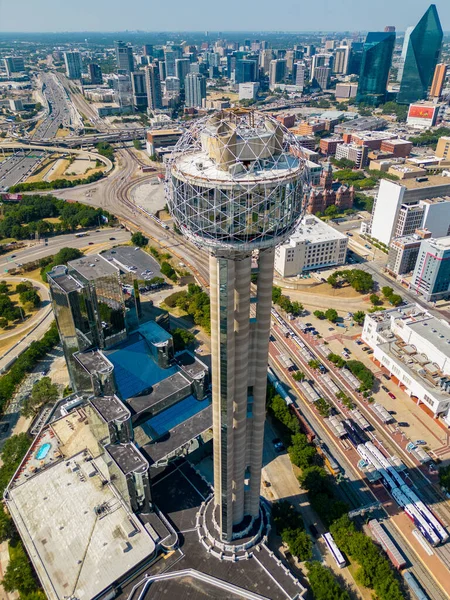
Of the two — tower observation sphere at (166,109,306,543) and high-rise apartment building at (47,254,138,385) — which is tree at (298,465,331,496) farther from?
high-rise apartment building at (47,254,138,385)

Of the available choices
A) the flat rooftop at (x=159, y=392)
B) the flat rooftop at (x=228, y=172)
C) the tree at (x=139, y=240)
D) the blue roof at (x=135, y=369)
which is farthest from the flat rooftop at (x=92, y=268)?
Answer: the tree at (x=139, y=240)

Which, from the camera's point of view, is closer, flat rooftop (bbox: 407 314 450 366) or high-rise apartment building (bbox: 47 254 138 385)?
high-rise apartment building (bbox: 47 254 138 385)

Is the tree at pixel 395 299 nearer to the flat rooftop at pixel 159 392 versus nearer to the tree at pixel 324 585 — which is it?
the flat rooftop at pixel 159 392

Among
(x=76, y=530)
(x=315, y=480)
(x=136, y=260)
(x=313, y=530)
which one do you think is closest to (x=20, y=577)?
(x=76, y=530)

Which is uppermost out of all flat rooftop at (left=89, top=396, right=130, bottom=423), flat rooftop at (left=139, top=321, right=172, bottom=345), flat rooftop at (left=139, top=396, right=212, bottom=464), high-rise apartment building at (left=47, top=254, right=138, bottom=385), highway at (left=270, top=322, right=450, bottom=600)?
high-rise apartment building at (left=47, top=254, right=138, bottom=385)

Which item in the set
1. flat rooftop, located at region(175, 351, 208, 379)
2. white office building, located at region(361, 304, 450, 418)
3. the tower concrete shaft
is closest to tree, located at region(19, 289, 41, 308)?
flat rooftop, located at region(175, 351, 208, 379)

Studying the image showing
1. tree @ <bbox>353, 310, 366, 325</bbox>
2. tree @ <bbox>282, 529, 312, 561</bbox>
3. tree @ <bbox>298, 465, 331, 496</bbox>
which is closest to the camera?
tree @ <bbox>282, 529, 312, 561</bbox>
